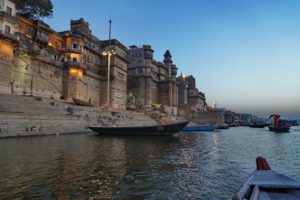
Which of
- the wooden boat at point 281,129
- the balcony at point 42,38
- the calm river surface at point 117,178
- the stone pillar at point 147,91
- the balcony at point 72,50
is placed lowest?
the calm river surface at point 117,178

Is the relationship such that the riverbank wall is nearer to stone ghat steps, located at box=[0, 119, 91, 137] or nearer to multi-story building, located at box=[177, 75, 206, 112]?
stone ghat steps, located at box=[0, 119, 91, 137]

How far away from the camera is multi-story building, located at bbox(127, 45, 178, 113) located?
87.1m

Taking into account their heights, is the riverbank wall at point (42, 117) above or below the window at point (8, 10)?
below

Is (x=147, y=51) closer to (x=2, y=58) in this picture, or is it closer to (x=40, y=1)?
(x=40, y=1)

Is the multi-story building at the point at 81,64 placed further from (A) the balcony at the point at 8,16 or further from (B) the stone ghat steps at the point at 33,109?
(B) the stone ghat steps at the point at 33,109

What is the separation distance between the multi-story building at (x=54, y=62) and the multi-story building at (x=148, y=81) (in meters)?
14.0

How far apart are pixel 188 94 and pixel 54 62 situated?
8954 cm

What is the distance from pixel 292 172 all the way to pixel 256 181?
856 centimetres

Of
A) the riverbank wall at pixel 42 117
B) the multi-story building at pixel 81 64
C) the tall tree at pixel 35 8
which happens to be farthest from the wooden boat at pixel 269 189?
the tall tree at pixel 35 8

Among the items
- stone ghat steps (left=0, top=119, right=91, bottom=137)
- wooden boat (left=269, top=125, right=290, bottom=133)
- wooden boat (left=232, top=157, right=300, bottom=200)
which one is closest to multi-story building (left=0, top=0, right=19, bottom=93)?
stone ghat steps (left=0, top=119, right=91, bottom=137)

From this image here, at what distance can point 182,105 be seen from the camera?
109 meters

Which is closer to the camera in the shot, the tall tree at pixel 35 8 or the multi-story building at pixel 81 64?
the tall tree at pixel 35 8

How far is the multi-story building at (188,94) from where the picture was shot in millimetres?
113250

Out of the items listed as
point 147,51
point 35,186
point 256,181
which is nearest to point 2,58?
point 35,186
